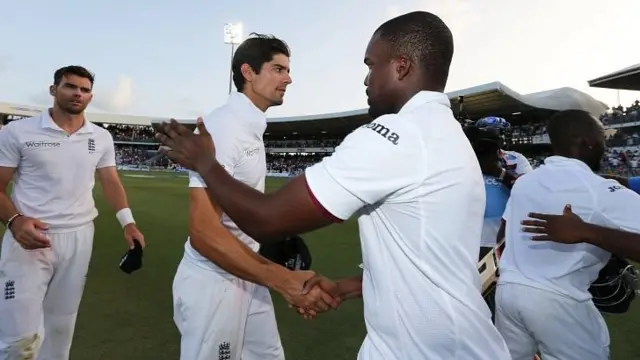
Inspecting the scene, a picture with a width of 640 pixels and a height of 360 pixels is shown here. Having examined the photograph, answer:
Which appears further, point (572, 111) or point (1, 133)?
point (1, 133)

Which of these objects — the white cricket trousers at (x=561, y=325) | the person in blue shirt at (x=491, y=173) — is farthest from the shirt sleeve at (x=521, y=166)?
the white cricket trousers at (x=561, y=325)

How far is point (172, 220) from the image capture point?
1502 cm

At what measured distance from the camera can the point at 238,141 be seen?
2771mm

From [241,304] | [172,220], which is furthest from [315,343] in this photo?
[172,220]

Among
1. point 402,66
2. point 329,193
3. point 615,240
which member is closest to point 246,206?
point 329,193

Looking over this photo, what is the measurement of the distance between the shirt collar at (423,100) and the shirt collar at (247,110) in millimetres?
1345

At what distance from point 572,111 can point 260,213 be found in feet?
8.46

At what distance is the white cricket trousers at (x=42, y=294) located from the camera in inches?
147

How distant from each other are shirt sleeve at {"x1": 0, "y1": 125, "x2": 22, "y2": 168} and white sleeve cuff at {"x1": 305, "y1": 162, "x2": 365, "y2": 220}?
355 centimetres

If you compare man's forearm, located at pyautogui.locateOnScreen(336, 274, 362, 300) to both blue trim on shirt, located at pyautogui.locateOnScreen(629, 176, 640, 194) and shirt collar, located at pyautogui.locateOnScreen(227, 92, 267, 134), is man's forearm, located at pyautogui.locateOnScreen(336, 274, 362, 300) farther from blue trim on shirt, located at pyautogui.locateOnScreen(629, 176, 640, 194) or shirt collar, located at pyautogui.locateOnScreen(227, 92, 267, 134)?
blue trim on shirt, located at pyautogui.locateOnScreen(629, 176, 640, 194)

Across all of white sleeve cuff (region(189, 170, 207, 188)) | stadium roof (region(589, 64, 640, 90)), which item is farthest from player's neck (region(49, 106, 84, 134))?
stadium roof (region(589, 64, 640, 90))

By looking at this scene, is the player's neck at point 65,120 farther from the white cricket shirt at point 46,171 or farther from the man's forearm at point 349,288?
the man's forearm at point 349,288

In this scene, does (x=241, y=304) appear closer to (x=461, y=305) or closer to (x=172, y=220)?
(x=461, y=305)

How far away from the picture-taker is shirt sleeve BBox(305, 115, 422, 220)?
62.8 inches
